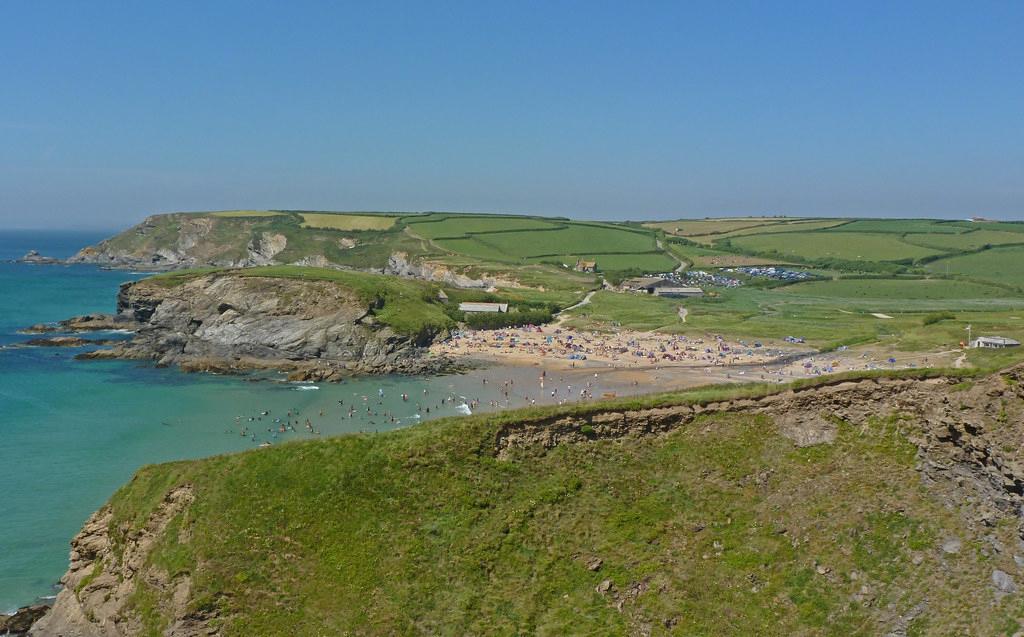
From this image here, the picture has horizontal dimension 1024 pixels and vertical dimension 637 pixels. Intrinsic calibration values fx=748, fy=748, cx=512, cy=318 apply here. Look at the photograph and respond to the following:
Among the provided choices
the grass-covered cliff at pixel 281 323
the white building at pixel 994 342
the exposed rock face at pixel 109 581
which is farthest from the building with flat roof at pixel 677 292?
the exposed rock face at pixel 109 581

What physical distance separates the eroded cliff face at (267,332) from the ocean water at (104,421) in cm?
518

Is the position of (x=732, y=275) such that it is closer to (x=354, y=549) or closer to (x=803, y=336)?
(x=803, y=336)

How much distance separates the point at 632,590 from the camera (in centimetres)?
2378

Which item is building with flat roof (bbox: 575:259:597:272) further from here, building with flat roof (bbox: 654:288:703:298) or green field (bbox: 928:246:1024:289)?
green field (bbox: 928:246:1024:289)

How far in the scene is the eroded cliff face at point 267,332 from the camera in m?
91.1

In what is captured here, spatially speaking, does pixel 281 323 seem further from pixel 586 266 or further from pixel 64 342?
pixel 586 266

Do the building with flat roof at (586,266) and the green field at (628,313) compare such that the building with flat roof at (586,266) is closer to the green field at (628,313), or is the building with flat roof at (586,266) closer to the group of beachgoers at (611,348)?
the green field at (628,313)

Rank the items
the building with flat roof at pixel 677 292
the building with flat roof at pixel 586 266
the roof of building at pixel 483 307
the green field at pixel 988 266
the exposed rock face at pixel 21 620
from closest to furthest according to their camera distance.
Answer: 1. the exposed rock face at pixel 21 620
2. the roof of building at pixel 483 307
3. the building with flat roof at pixel 677 292
4. the green field at pixel 988 266
5. the building with flat roof at pixel 586 266

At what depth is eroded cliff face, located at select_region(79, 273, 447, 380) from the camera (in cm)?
9106

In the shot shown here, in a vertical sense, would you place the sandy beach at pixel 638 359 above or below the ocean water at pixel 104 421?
above

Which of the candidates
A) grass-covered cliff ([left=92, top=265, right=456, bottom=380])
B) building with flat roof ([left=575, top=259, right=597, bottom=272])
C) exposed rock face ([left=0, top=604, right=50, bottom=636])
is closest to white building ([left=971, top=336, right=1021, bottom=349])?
grass-covered cliff ([left=92, top=265, right=456, bottom=380])

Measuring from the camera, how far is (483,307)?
125750 millimetres

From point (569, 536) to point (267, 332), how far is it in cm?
8352

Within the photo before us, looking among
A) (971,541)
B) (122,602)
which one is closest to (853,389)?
(971,541)
